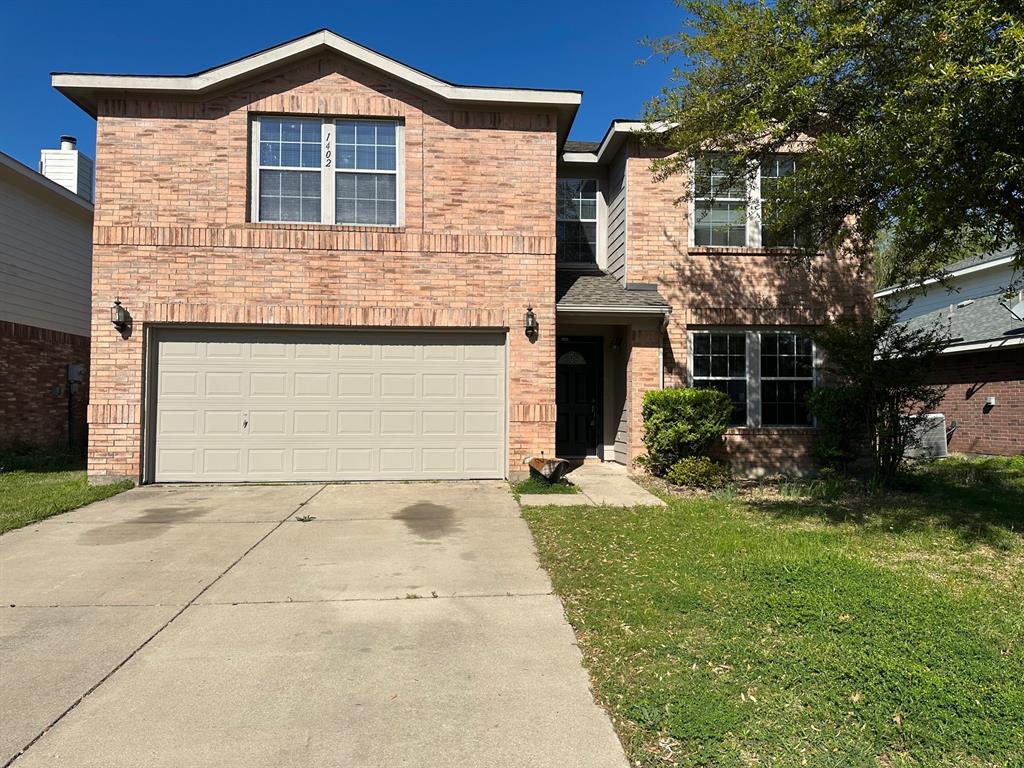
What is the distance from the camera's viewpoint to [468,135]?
1012 centimetres

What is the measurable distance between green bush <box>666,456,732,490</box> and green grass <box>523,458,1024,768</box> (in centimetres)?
223

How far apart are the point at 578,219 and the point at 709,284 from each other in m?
3.07

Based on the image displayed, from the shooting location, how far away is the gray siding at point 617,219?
37.3 feet

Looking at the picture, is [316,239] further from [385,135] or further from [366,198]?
[385,135]

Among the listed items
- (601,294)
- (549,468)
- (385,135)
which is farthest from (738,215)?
(385,135)

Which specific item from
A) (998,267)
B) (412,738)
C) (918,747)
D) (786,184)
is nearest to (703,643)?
(918,747)

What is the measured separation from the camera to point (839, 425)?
10.3 metres

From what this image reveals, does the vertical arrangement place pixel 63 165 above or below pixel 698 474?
above

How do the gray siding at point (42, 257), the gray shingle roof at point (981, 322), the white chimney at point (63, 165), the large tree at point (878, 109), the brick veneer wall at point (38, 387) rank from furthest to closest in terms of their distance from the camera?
the white chimney at point (63, 165) < the gray shingle roof at point (981, 322) < the gray siding at point (42, 257) < the brick veneer wall at point (38, 387) < the large tree at point (878, 109)

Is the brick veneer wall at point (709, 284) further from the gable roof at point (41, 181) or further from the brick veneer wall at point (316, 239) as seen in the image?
the gable roof at point (41, 181)

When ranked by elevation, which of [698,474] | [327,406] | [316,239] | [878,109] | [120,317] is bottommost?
[698,474]

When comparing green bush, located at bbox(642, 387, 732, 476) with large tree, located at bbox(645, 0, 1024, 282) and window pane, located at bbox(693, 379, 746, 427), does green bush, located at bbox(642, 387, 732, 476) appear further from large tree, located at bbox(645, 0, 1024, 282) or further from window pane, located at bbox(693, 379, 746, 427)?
large tree, located at bbox(645, 0, 1024, 282)

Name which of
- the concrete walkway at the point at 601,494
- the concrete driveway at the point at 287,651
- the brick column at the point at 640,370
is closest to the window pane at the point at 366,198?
the brick column at the point at 640,370

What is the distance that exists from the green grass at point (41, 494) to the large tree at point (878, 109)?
9.14 meters
